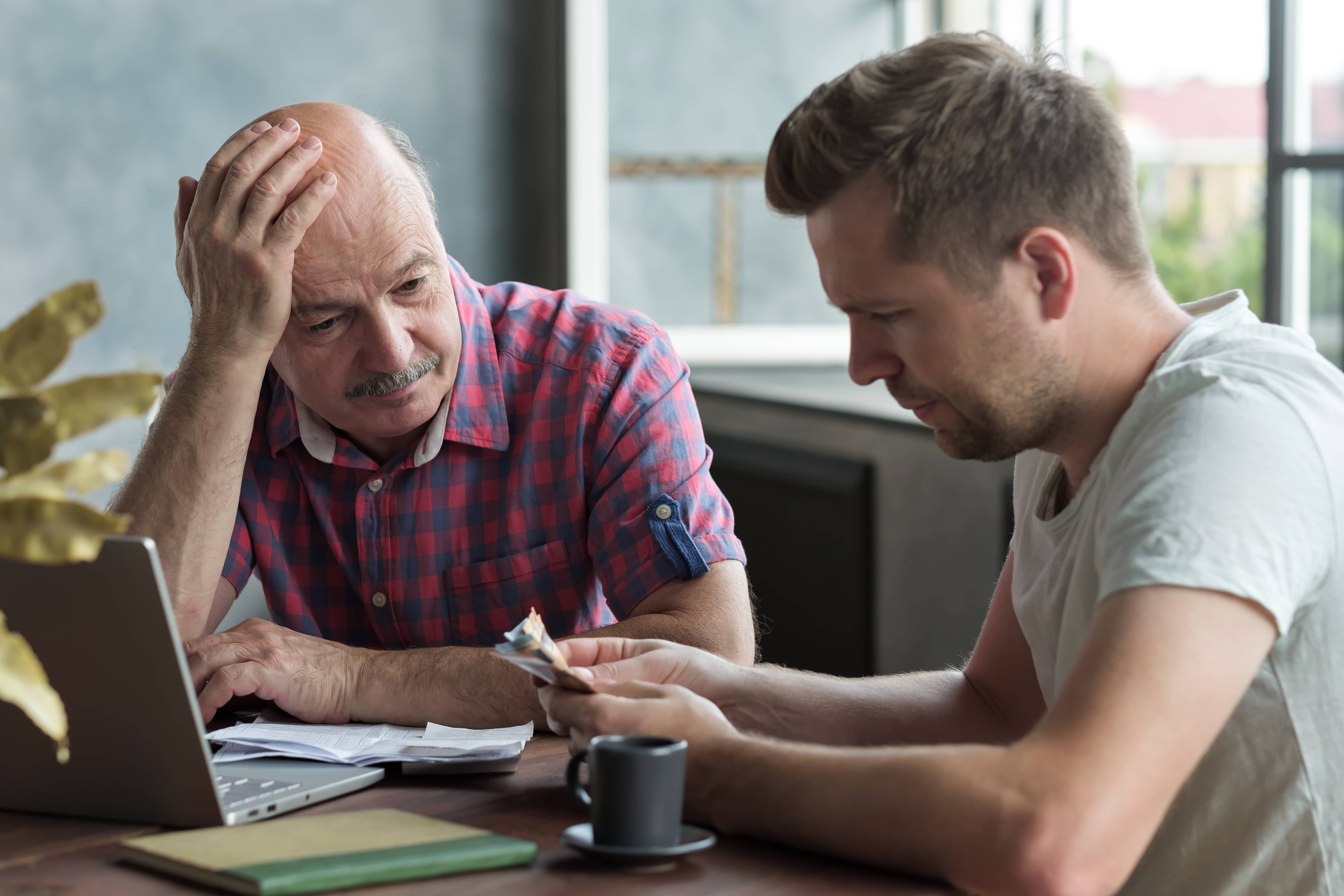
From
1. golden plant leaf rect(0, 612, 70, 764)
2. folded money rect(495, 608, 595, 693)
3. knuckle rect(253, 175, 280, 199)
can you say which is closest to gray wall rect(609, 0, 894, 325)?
knuckle rect(253, 175, 280, 199)

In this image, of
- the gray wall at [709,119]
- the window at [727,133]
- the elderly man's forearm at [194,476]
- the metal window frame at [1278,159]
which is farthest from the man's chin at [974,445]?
the gray wall at [709,119]

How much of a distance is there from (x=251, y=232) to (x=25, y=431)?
841mm

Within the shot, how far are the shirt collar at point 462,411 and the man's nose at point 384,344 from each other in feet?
0.33

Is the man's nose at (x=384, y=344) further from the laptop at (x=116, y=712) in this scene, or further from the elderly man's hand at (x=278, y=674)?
the laptop at (x=116, y=712)

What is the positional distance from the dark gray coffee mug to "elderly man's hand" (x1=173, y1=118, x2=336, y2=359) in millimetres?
819

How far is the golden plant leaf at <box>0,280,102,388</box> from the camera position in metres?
0.68

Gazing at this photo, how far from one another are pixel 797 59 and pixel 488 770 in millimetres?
2591

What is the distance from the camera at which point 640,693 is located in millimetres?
1052

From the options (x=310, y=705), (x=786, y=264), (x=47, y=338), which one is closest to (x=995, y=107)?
(x=47, y=338)

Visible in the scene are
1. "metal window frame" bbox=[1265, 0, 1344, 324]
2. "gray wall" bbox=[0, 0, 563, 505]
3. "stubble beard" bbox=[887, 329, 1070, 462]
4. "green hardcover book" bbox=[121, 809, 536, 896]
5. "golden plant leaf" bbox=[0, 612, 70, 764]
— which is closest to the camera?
"golden plant leaf" bbox=[0, 612, 70, 764]

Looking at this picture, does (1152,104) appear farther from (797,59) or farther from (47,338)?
(47,338)

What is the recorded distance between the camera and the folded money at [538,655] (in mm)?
984

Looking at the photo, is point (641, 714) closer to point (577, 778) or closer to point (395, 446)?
point (577, 778)

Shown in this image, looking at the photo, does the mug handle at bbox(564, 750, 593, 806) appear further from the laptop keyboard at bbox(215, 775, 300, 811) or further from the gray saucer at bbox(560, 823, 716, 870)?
the laptop keyboard at bbox(215, 775, 300, 811)
